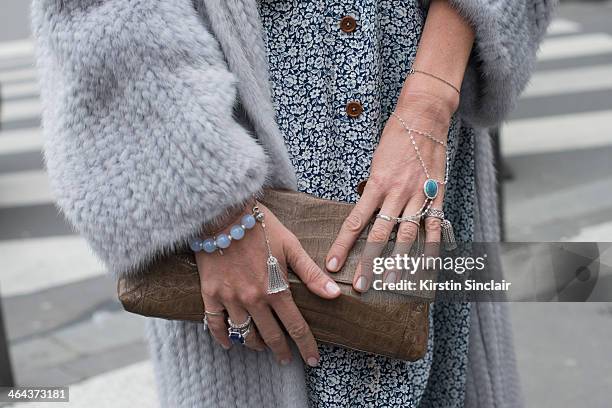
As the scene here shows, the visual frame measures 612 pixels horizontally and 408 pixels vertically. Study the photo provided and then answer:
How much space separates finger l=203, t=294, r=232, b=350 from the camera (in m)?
1.04

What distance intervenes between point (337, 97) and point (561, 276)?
441 millimetres

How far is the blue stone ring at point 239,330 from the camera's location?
105 centimetres

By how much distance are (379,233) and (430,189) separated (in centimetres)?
10

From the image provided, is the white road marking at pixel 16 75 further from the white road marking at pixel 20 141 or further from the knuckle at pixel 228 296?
the knuckle at pixel 228 296

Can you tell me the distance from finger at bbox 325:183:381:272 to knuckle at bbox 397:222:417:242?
0.04 metres

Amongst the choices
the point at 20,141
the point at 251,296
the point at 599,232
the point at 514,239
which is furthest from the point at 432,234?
the point at 20,141

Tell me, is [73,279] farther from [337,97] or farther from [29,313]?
[337,97]

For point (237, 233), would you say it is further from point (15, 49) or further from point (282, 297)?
point (15, 49)

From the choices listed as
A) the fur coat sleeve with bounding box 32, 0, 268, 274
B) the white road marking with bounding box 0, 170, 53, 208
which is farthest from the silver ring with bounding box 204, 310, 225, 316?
the white road marking with bounding box 0, 170, 53, 208

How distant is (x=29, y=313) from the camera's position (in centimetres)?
383

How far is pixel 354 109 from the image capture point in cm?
113

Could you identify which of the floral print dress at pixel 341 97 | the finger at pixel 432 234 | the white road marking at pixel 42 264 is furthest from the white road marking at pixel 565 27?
the finger at pixel 432 234

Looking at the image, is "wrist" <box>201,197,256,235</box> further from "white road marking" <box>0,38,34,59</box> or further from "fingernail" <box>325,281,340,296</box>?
"white road marking" <box>0,38,34,59</box>

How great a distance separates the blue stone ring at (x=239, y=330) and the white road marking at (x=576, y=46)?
7402 mm
